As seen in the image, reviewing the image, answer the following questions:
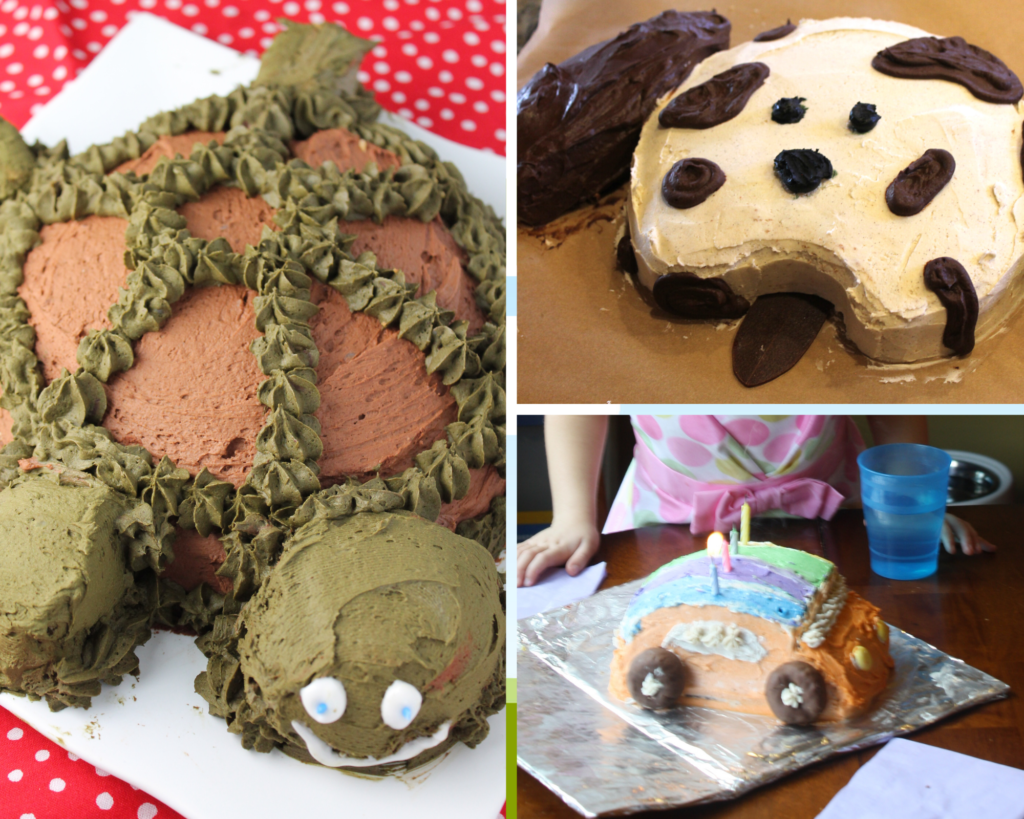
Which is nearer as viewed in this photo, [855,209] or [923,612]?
[923,612]

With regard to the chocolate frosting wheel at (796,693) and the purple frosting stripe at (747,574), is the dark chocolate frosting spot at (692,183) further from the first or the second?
the chocolate frosting wheel at (796,693)

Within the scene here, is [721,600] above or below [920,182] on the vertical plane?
below

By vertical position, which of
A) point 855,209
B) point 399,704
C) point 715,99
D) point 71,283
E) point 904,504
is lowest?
point 399,704

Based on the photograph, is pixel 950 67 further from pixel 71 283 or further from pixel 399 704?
pixel 71 283

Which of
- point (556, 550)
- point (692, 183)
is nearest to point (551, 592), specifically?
point (556, 550)

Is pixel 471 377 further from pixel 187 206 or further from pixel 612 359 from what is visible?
pixel 187 206
